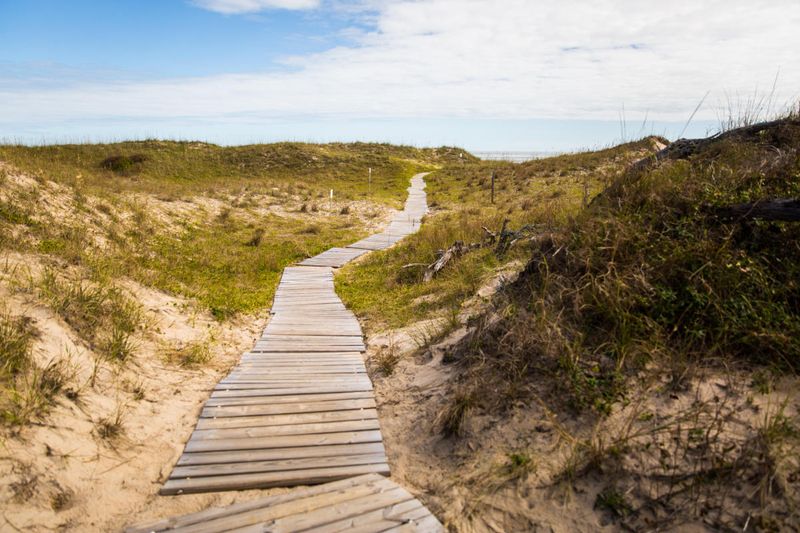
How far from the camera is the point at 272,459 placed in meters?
4.39

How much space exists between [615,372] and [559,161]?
30158mm

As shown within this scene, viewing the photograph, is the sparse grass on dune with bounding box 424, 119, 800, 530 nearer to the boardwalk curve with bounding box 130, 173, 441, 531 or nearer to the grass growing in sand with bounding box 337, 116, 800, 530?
the grass growing in sand with bounding box 337, 116, 800, 530

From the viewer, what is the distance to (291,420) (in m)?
5.05

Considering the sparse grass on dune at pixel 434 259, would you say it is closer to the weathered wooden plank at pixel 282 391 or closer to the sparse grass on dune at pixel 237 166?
the weathered wooden plank at pixel 282 391

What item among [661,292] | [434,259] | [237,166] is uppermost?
[237,166]

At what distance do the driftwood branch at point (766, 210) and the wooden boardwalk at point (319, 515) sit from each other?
4.41 m

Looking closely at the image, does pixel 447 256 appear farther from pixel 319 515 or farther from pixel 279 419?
pixel 319 515

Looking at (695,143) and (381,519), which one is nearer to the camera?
(381,519)

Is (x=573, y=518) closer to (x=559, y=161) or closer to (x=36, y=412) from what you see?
(x=36, y=412)

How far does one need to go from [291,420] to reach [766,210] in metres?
5.39

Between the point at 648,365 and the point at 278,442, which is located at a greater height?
the point at 648,365

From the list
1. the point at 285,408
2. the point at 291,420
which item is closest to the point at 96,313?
the point at 285,408

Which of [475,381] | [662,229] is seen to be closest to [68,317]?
[475,381]

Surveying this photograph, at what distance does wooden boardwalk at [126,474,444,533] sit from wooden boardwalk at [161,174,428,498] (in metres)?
0.05
